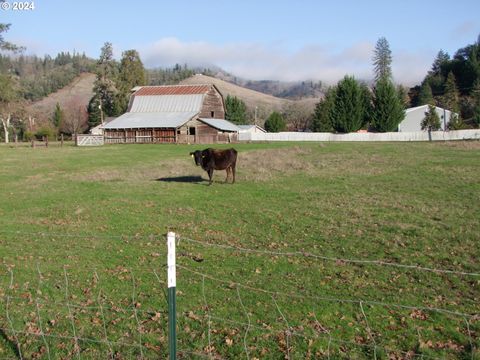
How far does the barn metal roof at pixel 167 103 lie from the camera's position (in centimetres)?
6862

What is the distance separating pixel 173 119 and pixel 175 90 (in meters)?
9.90

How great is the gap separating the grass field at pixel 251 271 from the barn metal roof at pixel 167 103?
50.9 meters

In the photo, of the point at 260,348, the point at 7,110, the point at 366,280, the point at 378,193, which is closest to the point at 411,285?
the point at 366,280

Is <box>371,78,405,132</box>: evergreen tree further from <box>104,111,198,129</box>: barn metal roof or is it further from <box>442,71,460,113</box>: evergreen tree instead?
<box>104,111,198,129</box>: barn metal roof

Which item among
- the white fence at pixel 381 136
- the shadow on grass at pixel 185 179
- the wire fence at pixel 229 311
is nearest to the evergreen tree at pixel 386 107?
the white fence at pixel 381 136

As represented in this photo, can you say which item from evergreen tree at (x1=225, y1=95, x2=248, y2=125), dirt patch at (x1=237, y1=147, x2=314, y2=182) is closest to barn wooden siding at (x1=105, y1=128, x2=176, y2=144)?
dirt patch at (x1=237, y1=147, x2=314, y2=182)

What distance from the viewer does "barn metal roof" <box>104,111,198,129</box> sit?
6117cm

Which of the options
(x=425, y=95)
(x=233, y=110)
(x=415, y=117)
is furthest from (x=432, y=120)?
(x=233, y=110)

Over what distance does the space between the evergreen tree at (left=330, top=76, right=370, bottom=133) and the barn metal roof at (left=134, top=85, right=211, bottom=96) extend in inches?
793

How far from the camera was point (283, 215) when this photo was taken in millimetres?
13555

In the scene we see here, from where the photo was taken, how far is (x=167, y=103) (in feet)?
230

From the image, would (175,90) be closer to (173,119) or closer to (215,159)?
(173,119)

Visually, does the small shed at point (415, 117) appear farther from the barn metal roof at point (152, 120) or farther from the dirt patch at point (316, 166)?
the dirt patch at point (316, 166)

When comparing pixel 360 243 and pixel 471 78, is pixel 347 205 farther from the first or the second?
pixel 471 78
